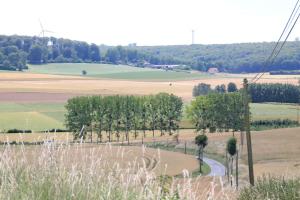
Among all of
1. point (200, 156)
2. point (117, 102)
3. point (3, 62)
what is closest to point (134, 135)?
point (117, 102)

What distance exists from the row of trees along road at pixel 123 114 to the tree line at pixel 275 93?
42566 millimetres

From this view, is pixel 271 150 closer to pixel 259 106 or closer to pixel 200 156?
pixel 200 156

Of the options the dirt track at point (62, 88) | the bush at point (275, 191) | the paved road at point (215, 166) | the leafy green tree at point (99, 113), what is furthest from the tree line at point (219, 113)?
the bush at point (275, 191)

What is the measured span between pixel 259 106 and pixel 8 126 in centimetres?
5793

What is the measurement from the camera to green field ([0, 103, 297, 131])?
89.1 metres

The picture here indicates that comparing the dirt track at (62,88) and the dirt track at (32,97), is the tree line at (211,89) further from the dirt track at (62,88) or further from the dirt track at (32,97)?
the dirt track at (32,97)

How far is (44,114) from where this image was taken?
100812 millimetres

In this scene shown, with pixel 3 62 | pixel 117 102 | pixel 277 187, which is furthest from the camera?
pixel 3 62

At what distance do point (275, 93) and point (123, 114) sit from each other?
55603 mm

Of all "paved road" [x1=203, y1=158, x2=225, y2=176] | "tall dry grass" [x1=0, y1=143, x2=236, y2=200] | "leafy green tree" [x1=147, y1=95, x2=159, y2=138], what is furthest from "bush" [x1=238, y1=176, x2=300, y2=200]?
"leafy green tree" [x1=147, y1=95, x2=159, y2=138]

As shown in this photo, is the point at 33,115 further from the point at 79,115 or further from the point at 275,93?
the point at 275,93

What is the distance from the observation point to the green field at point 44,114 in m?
89.1

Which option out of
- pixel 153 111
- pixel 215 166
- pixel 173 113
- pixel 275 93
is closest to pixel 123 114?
pixel 153 111

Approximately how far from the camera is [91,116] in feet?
290
